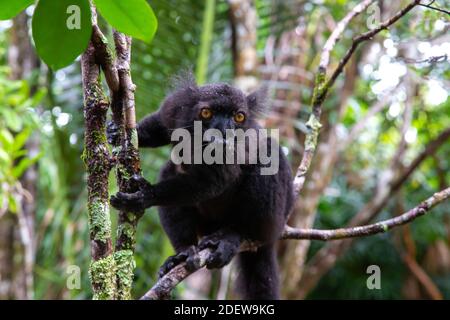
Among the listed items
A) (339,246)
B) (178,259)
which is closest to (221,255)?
(178,259)

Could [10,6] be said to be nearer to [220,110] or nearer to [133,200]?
[133,200]

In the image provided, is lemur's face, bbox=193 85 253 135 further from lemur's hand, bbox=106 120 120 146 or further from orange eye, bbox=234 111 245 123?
lemur's hand, bbox=106 120 120 146

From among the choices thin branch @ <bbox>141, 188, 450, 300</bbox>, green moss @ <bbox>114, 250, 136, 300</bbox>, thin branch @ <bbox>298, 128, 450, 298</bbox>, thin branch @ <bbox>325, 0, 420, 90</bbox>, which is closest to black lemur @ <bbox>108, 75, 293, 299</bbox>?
thin branch @ <bbox>141, 188, 450, 300</bbox>

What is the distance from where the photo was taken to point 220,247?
3736 mm

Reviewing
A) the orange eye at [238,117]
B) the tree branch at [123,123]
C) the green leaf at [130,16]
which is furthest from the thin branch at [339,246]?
the green leaf at [130,16]

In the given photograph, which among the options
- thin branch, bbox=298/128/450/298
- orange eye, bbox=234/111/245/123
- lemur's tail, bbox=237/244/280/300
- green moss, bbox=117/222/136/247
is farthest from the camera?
thin branch, bbox=298/128/450/298

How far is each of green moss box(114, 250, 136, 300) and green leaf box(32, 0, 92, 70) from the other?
965 millimetres

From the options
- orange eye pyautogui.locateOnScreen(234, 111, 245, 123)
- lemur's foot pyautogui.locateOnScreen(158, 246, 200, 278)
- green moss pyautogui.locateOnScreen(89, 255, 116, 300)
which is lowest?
green moss pyautogui.locateOnScreen(89, 255, 116, 300)

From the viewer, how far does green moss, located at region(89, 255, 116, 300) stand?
7.56ft

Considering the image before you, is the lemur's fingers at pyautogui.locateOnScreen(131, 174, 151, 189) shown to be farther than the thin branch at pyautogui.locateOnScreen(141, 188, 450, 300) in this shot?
Yes

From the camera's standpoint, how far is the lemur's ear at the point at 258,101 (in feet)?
15.0
